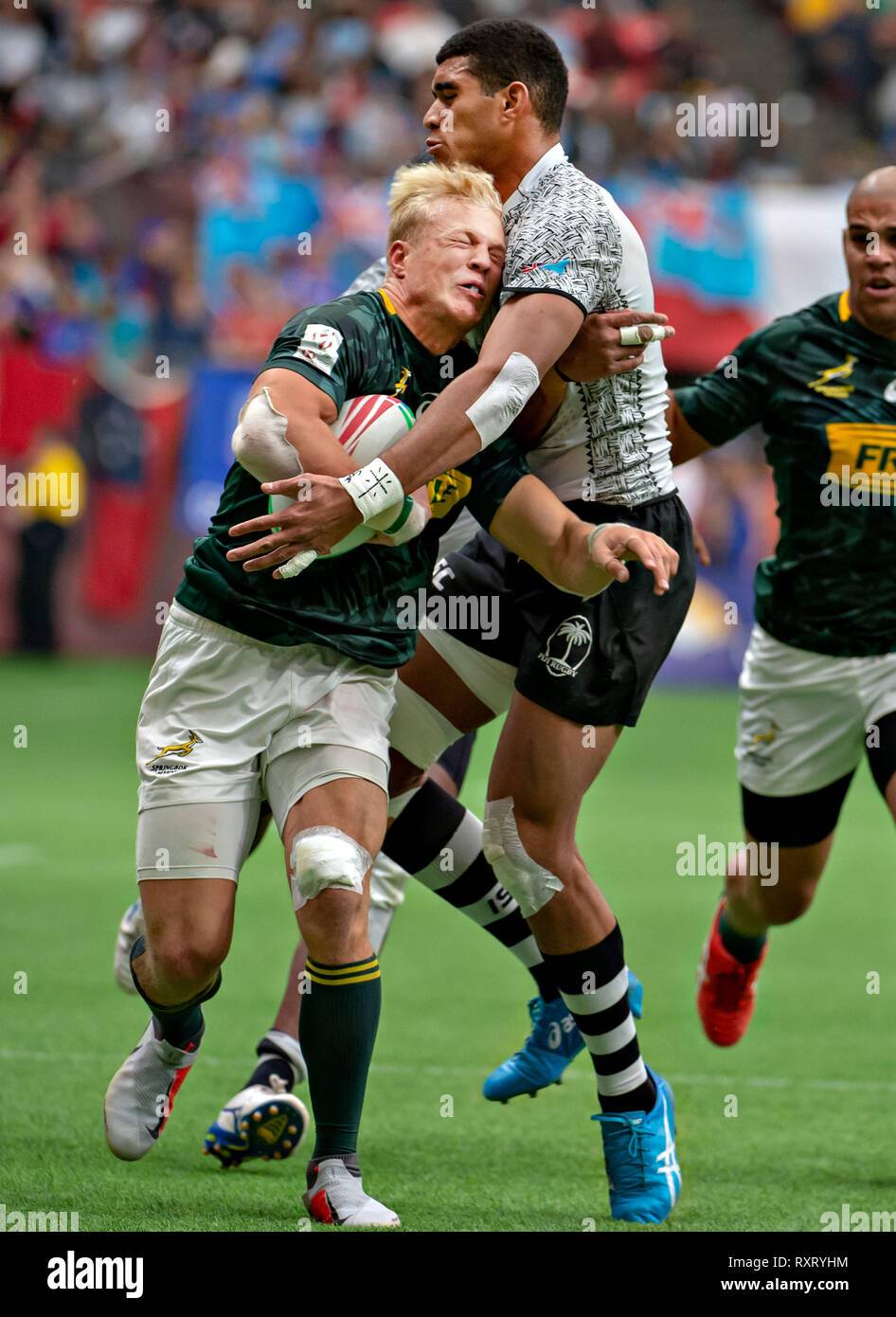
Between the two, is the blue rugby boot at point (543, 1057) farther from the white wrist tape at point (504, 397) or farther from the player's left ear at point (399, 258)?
the player's left ear at point (399, 258)

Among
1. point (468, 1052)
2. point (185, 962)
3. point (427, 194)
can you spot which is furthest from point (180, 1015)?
point (427, 194)

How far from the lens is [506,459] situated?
4.20 m

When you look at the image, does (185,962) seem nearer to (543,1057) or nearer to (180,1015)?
(180,1015)

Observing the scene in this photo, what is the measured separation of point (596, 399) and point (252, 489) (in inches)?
37.2

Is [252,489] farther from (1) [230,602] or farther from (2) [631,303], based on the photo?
(2) [631,303]

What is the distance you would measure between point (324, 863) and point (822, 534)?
2.30 m

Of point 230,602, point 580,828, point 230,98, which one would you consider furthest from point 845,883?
point 230,98

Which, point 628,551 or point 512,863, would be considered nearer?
point 628,551

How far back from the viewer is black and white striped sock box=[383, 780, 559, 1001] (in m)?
4.92

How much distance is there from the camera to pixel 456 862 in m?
4.96
